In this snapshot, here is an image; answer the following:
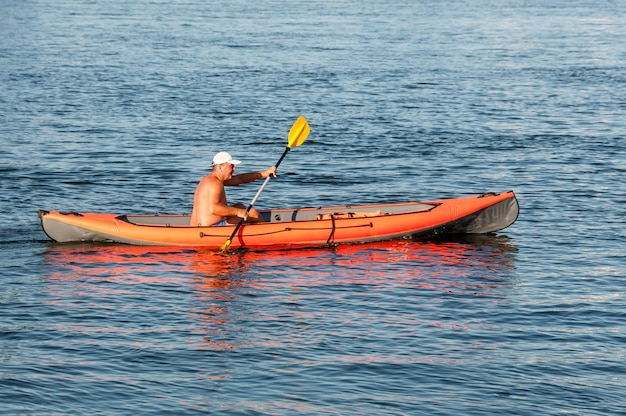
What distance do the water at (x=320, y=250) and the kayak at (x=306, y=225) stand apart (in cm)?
22

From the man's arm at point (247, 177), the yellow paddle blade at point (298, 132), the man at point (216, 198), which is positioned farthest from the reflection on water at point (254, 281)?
the yellow paddle blade at point (298, 132)

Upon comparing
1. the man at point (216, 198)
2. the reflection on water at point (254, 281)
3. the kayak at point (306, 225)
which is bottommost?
the reflection on water at point (254, 281)

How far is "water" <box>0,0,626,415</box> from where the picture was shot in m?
10.9

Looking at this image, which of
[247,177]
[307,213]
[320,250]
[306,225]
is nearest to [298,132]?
[307,213]

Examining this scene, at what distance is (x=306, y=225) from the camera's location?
15617 millimetres

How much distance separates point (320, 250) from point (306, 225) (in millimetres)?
434

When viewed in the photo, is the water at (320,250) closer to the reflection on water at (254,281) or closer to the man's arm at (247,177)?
the reflection on water at (254,281)

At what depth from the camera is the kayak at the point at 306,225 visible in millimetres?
15578

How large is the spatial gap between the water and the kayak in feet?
0.71

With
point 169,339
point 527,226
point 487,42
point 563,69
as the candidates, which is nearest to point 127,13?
point 487,42

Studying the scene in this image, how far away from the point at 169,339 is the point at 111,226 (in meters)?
4.07

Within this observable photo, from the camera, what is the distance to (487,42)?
159ft

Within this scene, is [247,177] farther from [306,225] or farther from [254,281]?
[254,281]

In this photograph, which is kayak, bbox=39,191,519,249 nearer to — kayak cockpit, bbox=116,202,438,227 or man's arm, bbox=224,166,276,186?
kayak cockpit, bbox=116,202,438,227
